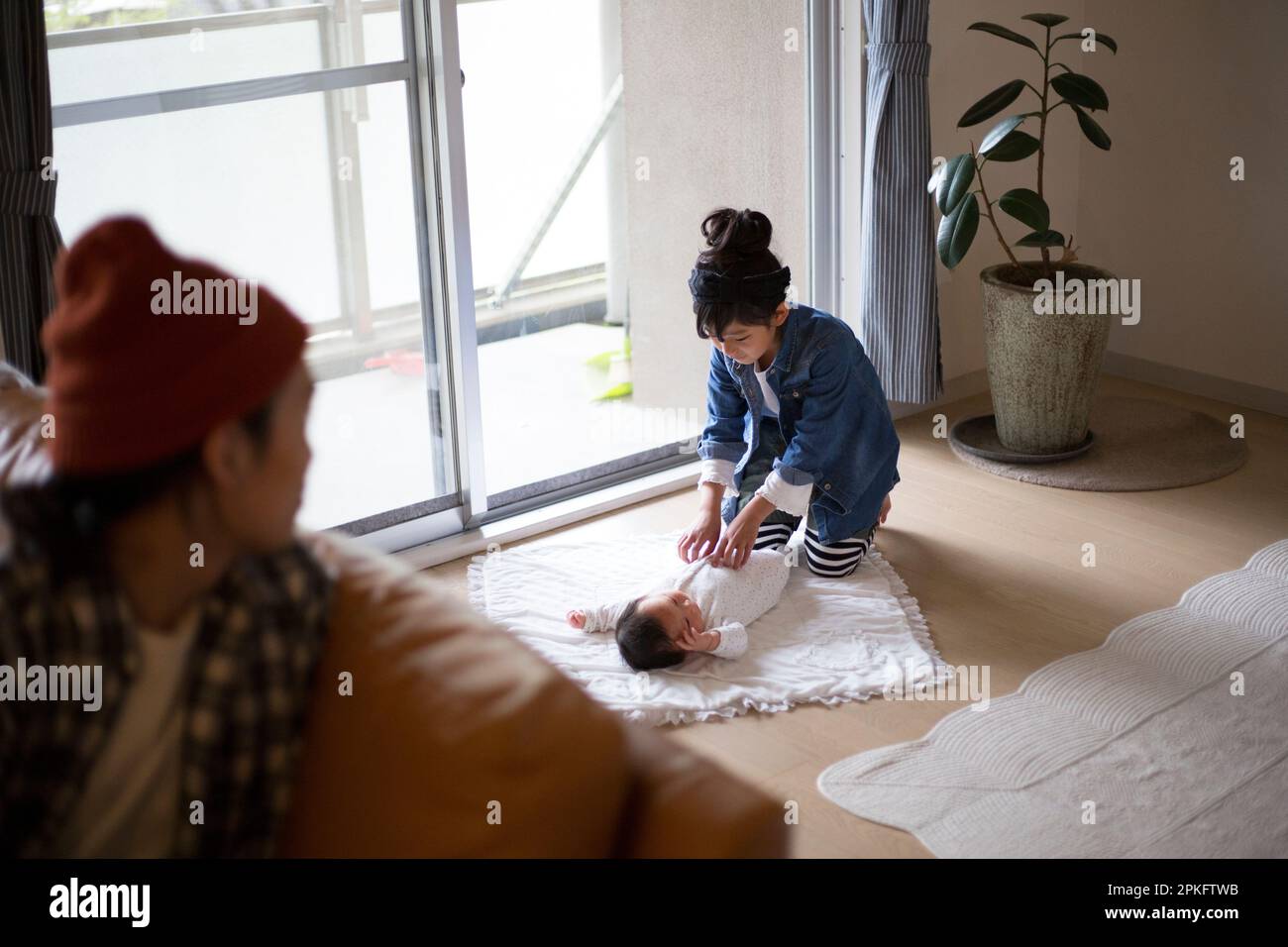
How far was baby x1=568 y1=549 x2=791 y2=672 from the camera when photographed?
2.52 meters

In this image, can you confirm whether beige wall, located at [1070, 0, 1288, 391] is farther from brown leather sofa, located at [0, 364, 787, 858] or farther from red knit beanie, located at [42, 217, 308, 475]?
red knit beanie, located at [42, 217, 308, 475]

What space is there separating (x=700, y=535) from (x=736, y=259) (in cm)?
60

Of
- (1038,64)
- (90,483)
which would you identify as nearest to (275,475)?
(90,483)

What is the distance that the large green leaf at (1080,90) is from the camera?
3.29m

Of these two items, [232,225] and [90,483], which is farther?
[232,225]

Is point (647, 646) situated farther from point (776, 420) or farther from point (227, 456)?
point (227, 456)

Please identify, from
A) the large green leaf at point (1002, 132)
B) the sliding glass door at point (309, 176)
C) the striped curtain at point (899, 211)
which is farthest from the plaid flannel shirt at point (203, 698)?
the striped curtain at point (899, 211)

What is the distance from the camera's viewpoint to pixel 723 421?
2.98 metres

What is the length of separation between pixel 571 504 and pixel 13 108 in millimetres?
1563

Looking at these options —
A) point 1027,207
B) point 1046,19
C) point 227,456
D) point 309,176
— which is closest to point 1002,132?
point 1027,207

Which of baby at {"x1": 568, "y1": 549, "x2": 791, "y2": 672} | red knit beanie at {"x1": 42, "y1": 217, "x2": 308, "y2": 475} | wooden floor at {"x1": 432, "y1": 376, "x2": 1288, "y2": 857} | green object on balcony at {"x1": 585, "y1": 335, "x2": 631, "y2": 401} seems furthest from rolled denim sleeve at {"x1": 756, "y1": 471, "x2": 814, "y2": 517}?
red knit beanie at {"x1": 42, "y1": 217, "x2": 308, "y2": 475}

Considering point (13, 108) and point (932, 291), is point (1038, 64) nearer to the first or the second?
point (932, 291)
